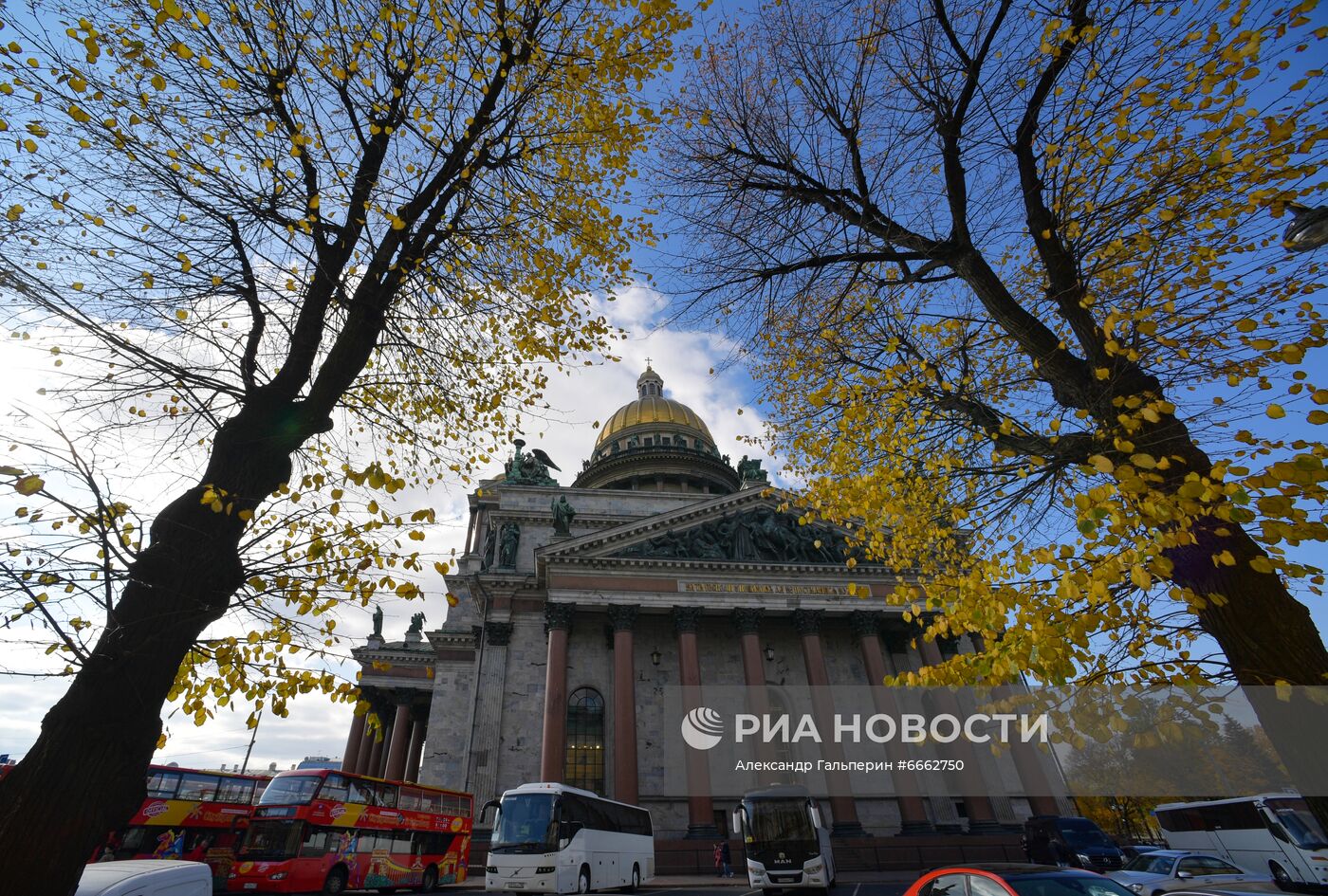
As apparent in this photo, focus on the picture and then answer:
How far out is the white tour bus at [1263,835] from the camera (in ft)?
52.8

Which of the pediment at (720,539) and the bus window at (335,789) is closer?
the bus window at (335,789)

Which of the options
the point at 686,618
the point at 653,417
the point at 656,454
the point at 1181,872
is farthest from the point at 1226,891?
the point at 653,417

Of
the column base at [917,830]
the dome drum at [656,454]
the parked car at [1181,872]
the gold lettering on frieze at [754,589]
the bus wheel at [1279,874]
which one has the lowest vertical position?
the bus wheel at [1279,874]

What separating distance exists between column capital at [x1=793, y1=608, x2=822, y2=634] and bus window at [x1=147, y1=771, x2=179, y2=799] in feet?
73.8

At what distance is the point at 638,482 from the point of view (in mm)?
44719

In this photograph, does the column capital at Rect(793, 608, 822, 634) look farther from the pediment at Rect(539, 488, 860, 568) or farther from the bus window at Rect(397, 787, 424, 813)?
the bus window at Rect(397, 787, 424, 813)

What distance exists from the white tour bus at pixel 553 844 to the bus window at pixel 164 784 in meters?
10.9

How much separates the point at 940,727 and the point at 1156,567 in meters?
25.9

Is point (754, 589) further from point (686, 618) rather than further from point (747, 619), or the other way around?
point (686, 618)

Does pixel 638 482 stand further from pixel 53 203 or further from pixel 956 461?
pixel 53 203

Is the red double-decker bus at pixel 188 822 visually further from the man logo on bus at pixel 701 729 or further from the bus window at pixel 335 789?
the man logo on bus at pixel 701 729

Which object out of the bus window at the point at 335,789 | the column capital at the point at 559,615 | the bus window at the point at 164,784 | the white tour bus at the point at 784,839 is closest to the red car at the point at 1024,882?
the white tour bus at the point at 784,839

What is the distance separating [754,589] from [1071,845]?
13498mm

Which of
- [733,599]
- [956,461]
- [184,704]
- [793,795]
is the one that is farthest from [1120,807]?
[184,704]
